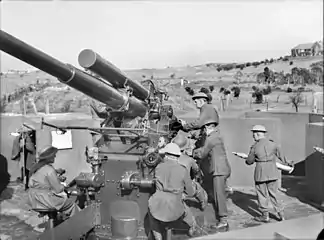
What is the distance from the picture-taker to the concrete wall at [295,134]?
8578 mm

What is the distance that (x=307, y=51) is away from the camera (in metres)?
12.6

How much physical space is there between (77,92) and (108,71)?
22.6 ft

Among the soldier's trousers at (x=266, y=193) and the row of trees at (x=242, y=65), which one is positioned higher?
the row of trees at (x=242, y=65)

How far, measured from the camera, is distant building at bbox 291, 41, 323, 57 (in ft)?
41.2

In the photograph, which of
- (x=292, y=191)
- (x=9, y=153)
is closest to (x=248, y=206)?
(x=292, y=191)

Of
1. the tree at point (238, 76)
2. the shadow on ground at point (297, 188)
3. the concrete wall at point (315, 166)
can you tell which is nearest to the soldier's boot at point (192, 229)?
the shadow on ground at point (297, 188)

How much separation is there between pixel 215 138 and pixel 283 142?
12.7ft

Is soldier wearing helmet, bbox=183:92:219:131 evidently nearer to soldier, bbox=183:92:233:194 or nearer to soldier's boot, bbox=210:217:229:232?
soldier, bbox=183:92:233:194

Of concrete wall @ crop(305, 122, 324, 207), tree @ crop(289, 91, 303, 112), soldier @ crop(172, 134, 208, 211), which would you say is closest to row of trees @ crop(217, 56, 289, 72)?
tree @ crop(289, 91, 303, 112)

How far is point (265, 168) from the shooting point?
17.4 ft

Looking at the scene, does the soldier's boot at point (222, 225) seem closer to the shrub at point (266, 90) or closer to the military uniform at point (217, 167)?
the military uniform at point (217, 167)

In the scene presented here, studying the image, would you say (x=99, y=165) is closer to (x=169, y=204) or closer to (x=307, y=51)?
(x=169, y=204)

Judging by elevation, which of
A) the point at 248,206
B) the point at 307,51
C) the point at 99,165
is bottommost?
the point at 248,206

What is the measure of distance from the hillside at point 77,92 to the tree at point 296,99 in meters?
1.01
